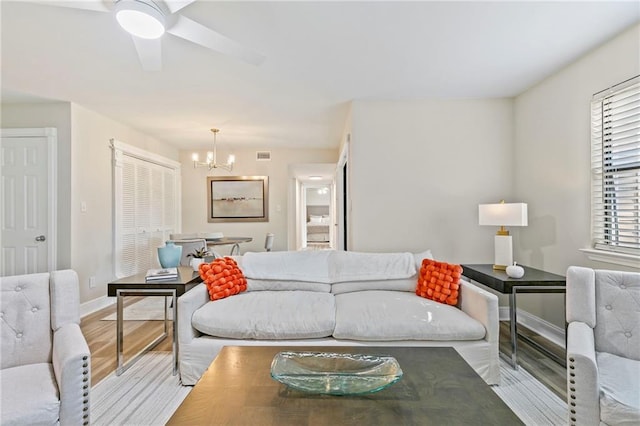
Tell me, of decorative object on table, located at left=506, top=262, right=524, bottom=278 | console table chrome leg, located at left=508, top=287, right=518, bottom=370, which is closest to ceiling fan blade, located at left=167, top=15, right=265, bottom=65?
decorative object on table, located at left=506, top=262, right=524, bottom=278

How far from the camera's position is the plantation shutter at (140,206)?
448 centimetres

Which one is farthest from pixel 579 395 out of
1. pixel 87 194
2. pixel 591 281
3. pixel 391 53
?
pixel 87 194

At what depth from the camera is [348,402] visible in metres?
1.21

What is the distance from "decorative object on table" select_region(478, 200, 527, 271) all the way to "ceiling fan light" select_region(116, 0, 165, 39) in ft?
9.53


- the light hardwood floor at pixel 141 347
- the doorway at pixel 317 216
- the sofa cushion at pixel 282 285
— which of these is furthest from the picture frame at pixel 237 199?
the doorway at pixel 317 216

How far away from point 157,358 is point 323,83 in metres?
2.85

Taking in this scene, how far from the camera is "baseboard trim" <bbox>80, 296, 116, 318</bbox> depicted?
12.3 feet

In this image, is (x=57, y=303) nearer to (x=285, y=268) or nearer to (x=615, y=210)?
(x=285, y=268)

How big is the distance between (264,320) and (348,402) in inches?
44.6

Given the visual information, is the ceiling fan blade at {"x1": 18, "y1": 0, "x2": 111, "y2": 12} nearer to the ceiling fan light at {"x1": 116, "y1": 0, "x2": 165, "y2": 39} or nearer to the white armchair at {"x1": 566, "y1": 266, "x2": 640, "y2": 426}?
the ceiling fan light at {"x1": 116, "y1": 0, "x2": 165, "y2": 39}

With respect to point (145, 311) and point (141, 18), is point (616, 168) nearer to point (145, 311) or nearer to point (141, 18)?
point (141, 18)

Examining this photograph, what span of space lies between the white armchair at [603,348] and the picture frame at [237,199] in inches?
207

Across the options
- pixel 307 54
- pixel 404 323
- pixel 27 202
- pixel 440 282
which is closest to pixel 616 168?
pixel 440 282

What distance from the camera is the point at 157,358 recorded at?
2.63m
